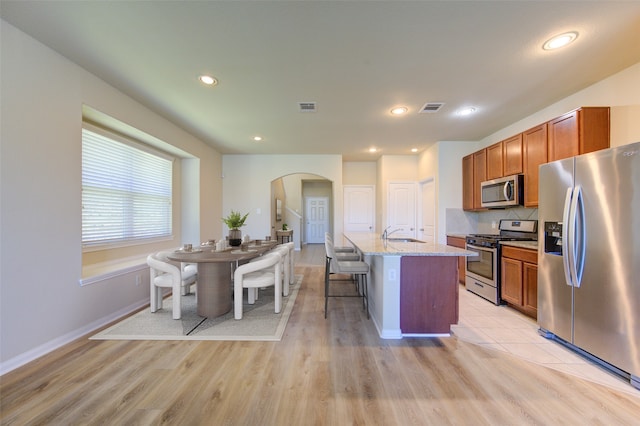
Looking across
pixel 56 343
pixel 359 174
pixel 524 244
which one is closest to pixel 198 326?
pixel 56 343

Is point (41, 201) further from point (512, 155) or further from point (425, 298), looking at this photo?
point (512, 155)

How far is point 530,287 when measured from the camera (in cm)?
276

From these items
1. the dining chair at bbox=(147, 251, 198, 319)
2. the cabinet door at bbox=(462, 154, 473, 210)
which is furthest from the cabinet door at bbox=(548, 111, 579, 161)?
the dining chair at bbox=(147, 251, 198, 319)

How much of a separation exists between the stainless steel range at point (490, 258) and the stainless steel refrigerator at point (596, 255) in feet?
2.88

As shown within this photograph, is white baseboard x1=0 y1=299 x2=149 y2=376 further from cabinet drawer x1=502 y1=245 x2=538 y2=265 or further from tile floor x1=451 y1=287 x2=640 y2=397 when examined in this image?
cabinet drawer x1=502 y1=245 x2=538 y2=265

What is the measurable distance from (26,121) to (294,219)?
23.4ft

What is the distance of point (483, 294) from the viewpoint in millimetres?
3461

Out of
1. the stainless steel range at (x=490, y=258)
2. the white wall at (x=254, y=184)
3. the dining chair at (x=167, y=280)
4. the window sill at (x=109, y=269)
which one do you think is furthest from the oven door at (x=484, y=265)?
the window sill at (x=109, y=269)

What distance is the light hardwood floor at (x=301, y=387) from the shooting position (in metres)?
1.47

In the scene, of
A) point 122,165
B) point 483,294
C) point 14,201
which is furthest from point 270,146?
point 483,294

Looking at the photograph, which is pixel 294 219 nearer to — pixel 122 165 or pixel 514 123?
pixel 122 165

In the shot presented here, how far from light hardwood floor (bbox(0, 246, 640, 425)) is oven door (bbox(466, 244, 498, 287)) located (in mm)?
1375

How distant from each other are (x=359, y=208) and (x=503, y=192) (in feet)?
10.6

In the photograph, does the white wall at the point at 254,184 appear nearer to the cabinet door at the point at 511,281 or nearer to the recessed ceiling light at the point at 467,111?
the recessed ceiling light at the point at 467,111
